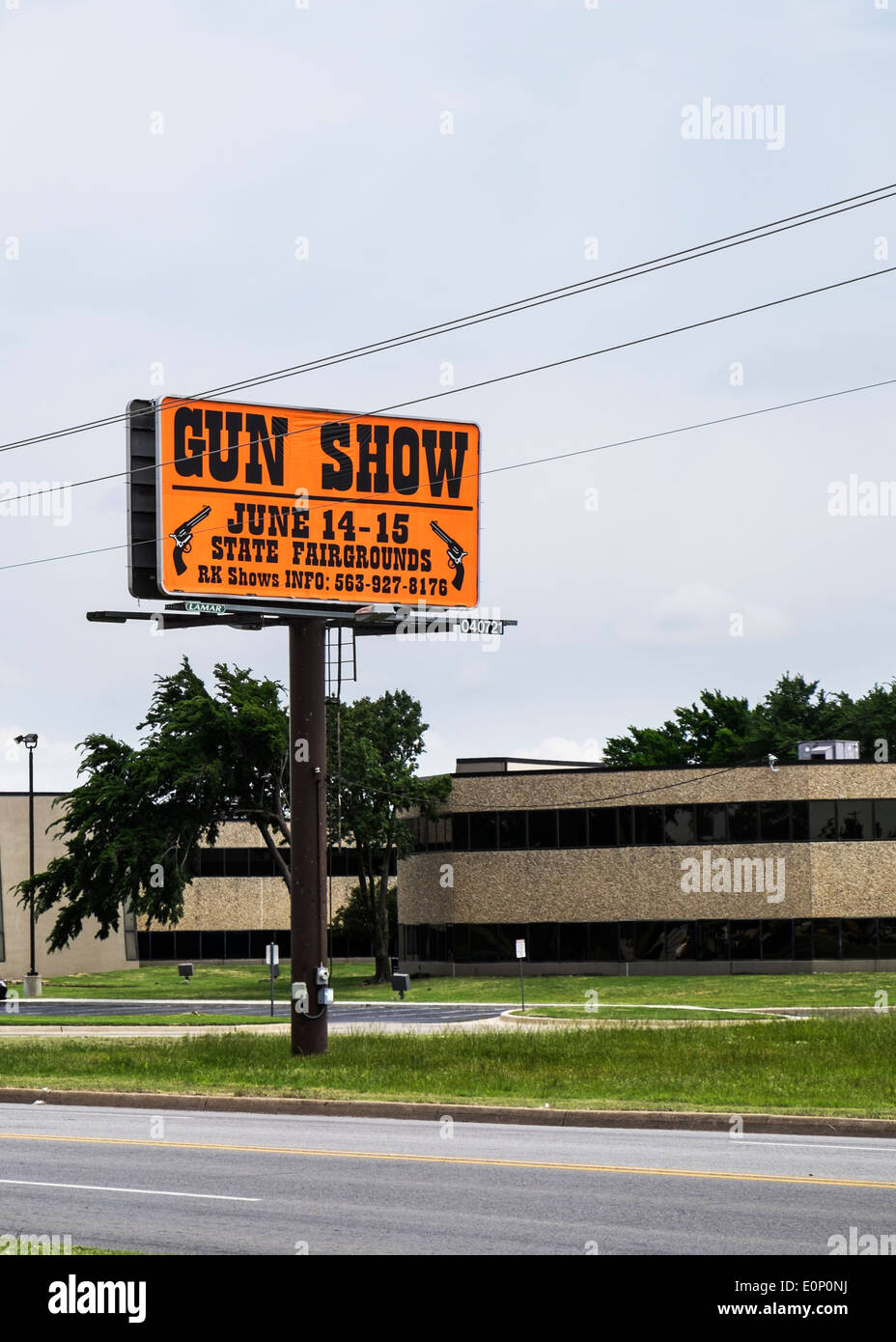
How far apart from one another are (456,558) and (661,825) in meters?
31.3

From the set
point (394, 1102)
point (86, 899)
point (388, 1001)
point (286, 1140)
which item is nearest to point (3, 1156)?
point (286, 1140)

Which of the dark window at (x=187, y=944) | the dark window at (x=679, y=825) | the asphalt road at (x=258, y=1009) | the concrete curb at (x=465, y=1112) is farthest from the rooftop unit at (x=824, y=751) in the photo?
the concrete curb at (x=465, y=1112)

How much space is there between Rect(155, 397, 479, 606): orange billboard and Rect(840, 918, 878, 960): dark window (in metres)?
31.6

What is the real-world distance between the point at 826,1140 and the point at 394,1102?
5.54 m

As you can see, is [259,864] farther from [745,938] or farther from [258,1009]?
[258,1009]

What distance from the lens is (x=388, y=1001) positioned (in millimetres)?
52375

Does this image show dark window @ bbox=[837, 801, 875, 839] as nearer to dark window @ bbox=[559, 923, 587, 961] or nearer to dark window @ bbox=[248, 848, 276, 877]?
dark window @ bbox=[559, 923, 587, 961]

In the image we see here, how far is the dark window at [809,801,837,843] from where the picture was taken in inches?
2279

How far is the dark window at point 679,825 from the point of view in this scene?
196 feet

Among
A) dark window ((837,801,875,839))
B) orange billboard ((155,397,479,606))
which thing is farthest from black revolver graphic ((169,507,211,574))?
dark window ((837,801,875,839))

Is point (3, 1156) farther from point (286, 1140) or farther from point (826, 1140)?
point (826, 1140)

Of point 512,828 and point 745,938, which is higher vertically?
point 512,828

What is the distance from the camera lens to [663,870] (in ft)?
196

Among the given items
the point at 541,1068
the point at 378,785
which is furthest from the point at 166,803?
the point at 541,1068
